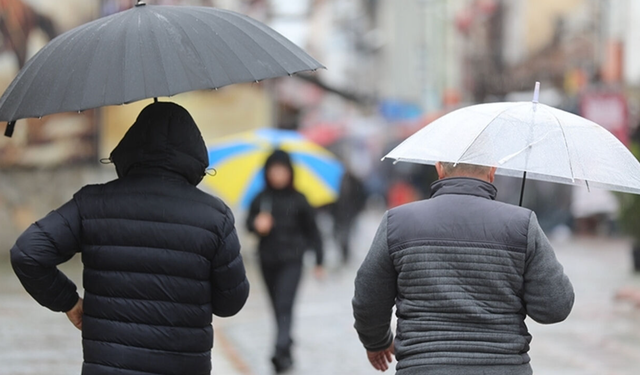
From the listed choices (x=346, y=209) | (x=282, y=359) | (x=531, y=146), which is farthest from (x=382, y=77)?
(x=531, y=146)

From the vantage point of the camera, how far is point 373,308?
3883 millimetres

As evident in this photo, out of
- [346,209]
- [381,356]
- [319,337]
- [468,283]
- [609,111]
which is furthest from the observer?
[609,111]

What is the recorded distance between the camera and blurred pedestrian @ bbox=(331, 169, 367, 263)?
19.1 meters

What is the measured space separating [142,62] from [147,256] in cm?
69

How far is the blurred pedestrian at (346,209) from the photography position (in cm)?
1912

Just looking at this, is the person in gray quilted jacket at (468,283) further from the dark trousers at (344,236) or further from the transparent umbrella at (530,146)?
the dark trousers at (344,236)

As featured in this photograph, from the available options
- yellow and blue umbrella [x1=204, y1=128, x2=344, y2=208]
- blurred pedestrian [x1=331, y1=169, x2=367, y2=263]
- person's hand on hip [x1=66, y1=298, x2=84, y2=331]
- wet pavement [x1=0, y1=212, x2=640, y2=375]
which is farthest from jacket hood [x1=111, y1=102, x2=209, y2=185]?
blurred pedestrian [x1=331, y1=169, x2=367, y2=263]

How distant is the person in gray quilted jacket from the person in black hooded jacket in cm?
64

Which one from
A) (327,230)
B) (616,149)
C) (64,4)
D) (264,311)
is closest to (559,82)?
(327,230)

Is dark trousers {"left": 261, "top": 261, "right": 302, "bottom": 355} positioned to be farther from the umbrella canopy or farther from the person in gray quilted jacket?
the person in gray quilted jacket

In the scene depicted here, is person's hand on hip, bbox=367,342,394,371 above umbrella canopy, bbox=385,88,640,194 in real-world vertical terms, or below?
below

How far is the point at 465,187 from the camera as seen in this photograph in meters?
3.78

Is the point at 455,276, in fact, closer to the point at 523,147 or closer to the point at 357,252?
the point at 523,147

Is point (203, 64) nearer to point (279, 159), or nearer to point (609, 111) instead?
point (279, 159)
